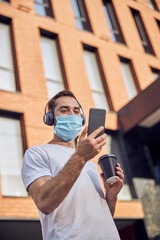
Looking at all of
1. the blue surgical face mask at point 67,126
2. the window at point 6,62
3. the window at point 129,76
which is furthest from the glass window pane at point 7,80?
the blue surgical face mask at point 67,126

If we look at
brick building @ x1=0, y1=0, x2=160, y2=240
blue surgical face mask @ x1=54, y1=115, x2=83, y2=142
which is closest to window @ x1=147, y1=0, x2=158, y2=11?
brick building @ x1=0, y1=0, x2=160, y2=240

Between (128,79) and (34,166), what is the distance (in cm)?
1168

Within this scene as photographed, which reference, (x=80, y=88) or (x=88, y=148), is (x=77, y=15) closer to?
(x=80, y=88)

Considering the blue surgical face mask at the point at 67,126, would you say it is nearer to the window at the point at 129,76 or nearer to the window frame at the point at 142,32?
the window at the point at 129,76

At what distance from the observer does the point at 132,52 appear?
13.9 meters

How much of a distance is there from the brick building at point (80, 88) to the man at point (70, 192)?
602 cm

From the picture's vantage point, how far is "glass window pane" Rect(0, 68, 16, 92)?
974 cm

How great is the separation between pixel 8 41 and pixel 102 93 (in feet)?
13.4

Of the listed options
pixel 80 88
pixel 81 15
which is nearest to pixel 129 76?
pixel 80 88

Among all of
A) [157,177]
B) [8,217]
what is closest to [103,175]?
[8,217]

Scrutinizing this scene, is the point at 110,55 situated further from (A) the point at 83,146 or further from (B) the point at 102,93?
(A) the point at 83,146

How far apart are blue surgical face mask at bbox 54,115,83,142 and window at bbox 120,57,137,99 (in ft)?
33.9

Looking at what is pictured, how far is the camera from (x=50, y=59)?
11422mm

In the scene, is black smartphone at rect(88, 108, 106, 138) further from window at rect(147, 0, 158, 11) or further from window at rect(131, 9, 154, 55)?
window at rect(147, 0, 158, 11)
